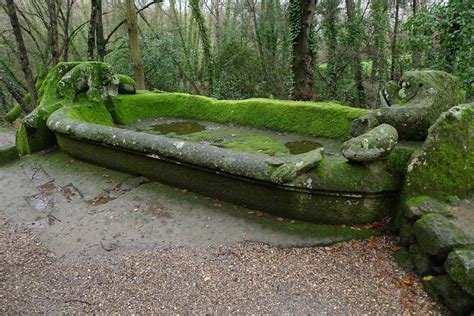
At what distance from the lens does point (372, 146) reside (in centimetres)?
341

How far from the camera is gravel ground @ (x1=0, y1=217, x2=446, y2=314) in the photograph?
9.53ft

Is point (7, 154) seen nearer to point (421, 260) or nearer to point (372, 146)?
point (372, 146)

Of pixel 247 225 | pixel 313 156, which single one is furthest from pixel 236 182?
pixel 313 156

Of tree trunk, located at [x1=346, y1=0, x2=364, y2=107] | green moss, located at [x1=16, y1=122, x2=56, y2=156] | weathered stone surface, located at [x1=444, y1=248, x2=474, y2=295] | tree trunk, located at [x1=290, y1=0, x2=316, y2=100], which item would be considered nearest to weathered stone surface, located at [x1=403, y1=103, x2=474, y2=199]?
weathered stone surface, located at [x1=444, y1=248, x2=474, y2=295]

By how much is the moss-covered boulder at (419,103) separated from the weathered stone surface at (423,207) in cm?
110

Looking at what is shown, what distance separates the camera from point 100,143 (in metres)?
5.31

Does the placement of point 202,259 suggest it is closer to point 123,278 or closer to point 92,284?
point 123,278

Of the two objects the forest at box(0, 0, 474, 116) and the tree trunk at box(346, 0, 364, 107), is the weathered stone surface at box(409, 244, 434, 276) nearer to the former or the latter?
the forest at box(0, 0, 474, 116)

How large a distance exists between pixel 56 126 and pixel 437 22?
7410mm

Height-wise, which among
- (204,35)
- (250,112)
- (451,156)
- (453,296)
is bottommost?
(453,296)

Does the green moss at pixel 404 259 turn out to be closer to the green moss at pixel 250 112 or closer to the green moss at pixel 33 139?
the green moss at pixel 250 112

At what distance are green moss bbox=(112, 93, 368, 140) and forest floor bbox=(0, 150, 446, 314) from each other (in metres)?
2.34

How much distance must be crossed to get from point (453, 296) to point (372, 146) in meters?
1.50

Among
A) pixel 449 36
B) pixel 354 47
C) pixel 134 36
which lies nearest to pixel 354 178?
pixel 449 36
